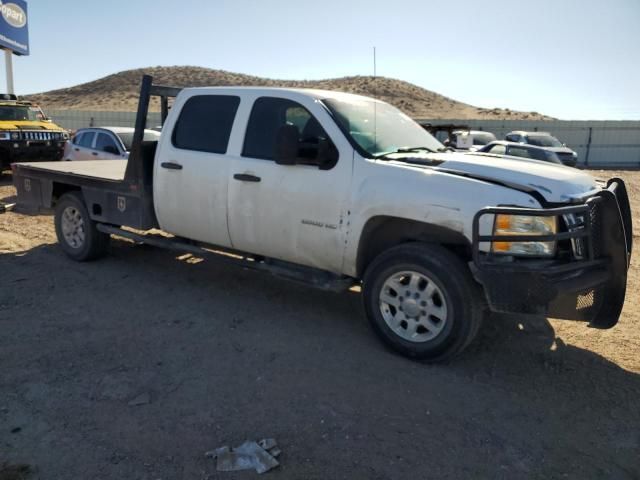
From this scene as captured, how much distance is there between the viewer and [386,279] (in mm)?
4176

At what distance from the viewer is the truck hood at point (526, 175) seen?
12.5 feet

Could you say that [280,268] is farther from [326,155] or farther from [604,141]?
[604,141]

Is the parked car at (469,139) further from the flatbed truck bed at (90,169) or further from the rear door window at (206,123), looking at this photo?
the rear door window at (206,123)

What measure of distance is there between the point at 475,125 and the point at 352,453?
1141 inches

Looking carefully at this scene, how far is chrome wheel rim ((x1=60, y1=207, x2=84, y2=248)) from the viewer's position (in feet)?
22.0

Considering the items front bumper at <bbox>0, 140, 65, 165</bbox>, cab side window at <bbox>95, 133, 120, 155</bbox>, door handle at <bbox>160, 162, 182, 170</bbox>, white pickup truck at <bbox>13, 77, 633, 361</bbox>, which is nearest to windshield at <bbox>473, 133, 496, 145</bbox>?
cab side window at <bbox>95, 133, 120, 155</bbox>

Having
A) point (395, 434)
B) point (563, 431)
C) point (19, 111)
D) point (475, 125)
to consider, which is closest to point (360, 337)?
point (395, 434)

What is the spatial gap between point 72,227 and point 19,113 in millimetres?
9868

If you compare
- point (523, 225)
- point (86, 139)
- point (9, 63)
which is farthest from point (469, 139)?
point (9, 63)

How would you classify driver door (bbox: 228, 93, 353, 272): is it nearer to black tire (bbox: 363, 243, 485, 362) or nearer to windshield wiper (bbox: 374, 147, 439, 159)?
windshield wiper (bbox: 374, 147, 439, 159)

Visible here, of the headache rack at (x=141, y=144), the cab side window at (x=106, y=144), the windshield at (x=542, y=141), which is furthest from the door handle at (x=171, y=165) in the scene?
the windshield at (x=542, y=141)

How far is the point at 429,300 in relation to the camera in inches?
158

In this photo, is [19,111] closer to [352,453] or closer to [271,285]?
[271,285]

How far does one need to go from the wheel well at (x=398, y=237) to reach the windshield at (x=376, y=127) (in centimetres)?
59
